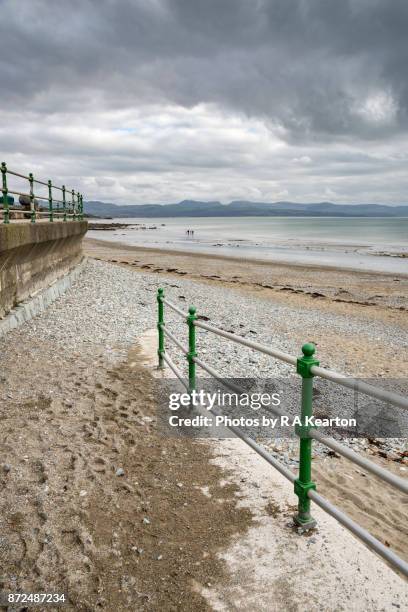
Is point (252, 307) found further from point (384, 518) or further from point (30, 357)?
point (384, 518)

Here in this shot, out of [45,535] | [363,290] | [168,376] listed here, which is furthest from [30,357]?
[363,290]

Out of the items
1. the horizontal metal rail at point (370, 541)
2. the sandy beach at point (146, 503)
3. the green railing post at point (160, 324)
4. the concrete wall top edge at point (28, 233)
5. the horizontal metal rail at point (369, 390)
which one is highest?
the concrete wall top edge at point (28, 233)

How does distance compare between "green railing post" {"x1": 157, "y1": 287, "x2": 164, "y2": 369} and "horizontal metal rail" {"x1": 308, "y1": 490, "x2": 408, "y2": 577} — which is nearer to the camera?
"horizontal metal rail" {"x1": 308, "y1": 490, "x2": 408, "y2": 577}

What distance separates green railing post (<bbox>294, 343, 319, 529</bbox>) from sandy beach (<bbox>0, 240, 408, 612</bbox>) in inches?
6.2

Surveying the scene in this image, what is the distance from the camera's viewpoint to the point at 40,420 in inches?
216

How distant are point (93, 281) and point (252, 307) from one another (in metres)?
5.99

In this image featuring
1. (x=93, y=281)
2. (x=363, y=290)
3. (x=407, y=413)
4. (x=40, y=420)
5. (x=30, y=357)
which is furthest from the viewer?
(x=363, y=290)

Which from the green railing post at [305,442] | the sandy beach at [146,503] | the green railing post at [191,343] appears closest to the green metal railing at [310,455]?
the green railing post at [305,442]

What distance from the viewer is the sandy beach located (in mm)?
3098

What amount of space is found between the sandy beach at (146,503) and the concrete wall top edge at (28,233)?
70.3 inches

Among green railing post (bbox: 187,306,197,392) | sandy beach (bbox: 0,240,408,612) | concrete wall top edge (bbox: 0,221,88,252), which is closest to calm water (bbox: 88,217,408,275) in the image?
concrete wall top edge (bbox: 0,221,88,252)

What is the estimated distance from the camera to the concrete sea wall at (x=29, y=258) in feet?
28.7

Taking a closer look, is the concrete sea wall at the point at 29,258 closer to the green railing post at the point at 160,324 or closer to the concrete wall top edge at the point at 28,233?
the concrete wall top edge at the point at 28,233

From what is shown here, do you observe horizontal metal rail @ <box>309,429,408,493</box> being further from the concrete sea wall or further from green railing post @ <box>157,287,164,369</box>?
the concrete sea wall
